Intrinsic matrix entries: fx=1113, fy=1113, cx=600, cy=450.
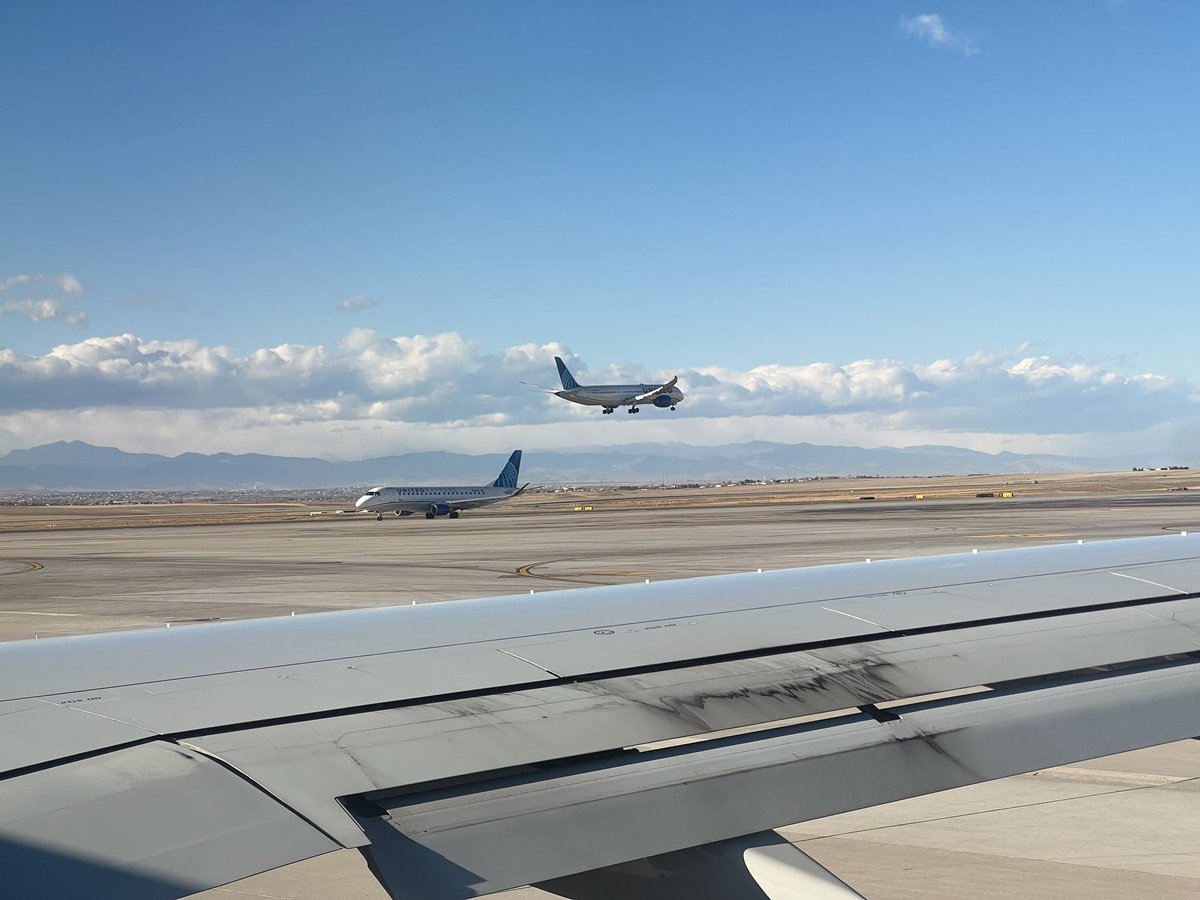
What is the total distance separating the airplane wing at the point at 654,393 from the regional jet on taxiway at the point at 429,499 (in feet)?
54.8

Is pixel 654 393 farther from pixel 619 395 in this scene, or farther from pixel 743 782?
pixel 743 782

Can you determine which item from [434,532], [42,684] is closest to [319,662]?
[42,684]

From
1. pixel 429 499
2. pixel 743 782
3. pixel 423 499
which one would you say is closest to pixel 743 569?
pixel 743 782

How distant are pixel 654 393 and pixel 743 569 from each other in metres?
82.1

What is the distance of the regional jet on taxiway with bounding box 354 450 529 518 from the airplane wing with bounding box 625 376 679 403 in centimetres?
1670

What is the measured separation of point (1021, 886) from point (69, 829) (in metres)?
6.01

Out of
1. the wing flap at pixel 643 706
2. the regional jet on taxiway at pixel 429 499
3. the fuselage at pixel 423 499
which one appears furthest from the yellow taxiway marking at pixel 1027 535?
the fuselage at pixel 423 499

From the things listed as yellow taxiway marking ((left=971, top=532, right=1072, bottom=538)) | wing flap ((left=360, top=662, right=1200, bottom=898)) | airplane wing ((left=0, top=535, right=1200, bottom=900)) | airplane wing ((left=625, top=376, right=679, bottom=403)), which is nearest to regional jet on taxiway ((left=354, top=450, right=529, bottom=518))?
airplane wing ((left=625, top=376, right=679, bottom=403))

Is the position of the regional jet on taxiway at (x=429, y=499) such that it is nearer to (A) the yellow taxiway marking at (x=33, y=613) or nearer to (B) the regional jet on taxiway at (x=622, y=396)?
(B) the regional jet on taxiway at (x=622, y=396)

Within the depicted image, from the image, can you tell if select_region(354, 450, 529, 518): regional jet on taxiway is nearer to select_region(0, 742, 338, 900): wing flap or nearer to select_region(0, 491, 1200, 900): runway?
select_region(0, 491, 1200, 900): runway

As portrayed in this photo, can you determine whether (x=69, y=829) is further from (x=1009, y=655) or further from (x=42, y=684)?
(x=1009, y=655)

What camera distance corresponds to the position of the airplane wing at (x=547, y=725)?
10.4ft

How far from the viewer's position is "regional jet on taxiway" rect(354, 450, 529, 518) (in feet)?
300

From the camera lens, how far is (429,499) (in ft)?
310
